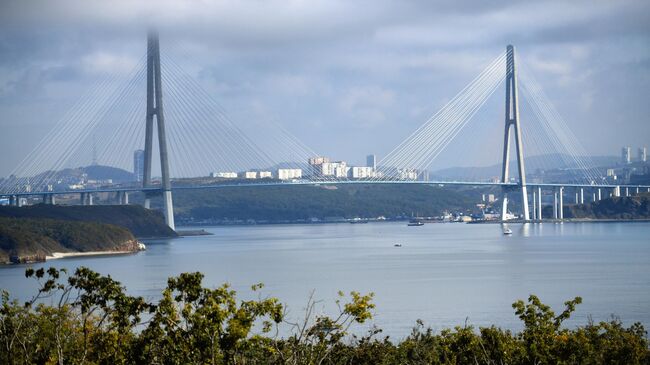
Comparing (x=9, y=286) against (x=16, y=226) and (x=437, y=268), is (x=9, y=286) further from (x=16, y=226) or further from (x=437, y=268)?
(x=16, y=226)

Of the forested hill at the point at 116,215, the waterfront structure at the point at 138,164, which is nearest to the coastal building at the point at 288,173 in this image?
the waterfront structure at the point at 138,164

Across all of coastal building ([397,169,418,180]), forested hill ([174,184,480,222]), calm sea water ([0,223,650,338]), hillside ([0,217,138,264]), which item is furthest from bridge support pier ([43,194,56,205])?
forested hill ([174,184,480,222])

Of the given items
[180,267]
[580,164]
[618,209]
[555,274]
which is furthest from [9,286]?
[618,209]

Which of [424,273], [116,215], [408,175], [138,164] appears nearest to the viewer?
[424,273]

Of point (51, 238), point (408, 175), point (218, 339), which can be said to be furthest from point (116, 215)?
point (218, 339)

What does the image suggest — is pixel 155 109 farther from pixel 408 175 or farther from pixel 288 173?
pixel 288 173

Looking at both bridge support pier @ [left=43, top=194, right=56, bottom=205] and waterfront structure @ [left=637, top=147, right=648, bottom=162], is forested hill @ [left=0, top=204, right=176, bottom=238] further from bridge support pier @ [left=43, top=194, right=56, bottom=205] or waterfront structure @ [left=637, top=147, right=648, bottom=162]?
waterfront structure @ [left=637, top=147, right=648, bottom=162]
